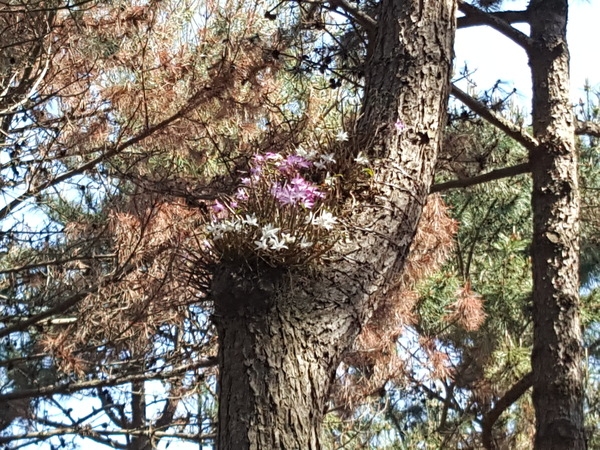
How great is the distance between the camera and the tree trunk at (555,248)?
3463mm

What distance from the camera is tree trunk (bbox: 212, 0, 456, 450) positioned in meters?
2.00

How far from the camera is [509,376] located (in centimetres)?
619

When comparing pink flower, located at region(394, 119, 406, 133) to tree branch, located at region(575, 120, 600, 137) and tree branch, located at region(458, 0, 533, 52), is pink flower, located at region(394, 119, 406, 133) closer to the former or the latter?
tree branch, located at region(458, 0, 533, 52)

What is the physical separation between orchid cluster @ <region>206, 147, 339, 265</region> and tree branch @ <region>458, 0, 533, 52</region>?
6.79 feet

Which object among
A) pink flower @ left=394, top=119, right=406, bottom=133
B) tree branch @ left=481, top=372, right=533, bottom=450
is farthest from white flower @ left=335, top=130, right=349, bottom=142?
tree branch @ left=481, top=372, right=533, bottom=450

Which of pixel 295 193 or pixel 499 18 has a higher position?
pixel 499 18

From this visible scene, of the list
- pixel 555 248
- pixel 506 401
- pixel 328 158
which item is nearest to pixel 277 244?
pixel 328 158

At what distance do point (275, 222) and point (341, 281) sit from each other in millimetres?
229

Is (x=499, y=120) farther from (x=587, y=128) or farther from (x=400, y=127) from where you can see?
(x=400, y=127)

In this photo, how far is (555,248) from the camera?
3.68 meters

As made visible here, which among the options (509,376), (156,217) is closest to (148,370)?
(156,217)

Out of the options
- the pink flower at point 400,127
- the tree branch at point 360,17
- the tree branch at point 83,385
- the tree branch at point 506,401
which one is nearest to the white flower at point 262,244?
the pink flower at point 400,127

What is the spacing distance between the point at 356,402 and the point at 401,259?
3.03 m

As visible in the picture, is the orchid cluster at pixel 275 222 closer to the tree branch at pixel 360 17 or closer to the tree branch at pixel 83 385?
the tree branch at pixel 360 17
